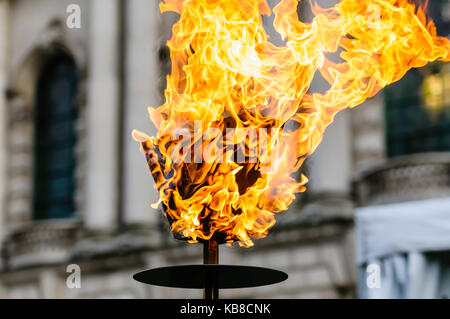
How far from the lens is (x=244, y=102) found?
219 inches

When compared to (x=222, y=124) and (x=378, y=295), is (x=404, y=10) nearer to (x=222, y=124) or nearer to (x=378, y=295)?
(x=222, y=124)

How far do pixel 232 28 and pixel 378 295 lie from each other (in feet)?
20.5

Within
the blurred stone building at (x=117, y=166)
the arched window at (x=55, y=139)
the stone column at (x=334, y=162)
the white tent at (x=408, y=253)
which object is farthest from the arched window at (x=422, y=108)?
the arched window at (x=55, y=139)

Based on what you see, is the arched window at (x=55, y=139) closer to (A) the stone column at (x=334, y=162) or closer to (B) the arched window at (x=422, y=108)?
(A) the stone column at (x=334, y=162)

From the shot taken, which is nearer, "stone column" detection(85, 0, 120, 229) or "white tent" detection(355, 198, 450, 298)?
"white tent" detection(355, 198, 450, 298)

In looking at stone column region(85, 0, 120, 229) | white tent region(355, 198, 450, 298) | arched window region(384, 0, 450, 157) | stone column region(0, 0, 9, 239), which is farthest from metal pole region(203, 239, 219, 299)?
stone column region(0, 0, 9, 239)

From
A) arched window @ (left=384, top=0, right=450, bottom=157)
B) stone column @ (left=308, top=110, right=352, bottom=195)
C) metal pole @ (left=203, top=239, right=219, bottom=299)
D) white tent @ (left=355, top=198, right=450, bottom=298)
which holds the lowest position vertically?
white tent @ (left=355, top=198, right=450, bottom=298)

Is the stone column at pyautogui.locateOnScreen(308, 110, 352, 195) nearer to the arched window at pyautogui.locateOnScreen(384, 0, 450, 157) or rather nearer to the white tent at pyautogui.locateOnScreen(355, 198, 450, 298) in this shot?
the arched window at pyautogui.locateOnScreen(384, 0, 450, 157)

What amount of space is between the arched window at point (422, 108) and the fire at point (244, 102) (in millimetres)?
6271

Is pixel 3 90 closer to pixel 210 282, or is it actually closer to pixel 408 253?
pixel 408 253

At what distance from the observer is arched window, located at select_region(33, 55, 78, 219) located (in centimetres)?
1923

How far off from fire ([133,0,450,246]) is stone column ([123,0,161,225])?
944 cm

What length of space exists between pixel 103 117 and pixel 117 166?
1.07 m

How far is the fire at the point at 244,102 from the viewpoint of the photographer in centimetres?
504
